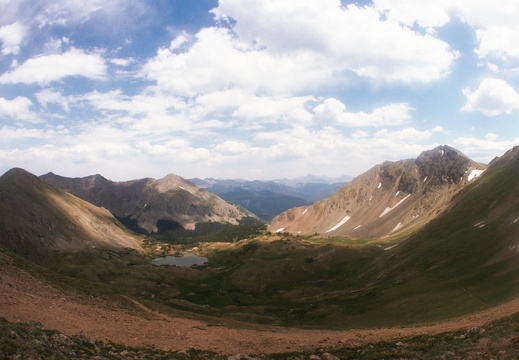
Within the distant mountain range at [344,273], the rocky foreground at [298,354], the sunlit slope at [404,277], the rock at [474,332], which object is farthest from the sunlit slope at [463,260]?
the rocky foreground at [298,354]

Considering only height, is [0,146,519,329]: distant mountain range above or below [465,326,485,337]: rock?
below

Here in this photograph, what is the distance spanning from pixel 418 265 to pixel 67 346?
9803cm

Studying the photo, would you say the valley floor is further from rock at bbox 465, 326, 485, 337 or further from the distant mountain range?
rock at bbox 465, 326, 485, 337

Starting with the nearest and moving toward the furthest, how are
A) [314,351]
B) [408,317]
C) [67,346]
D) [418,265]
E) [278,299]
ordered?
[67,346], [314,351], [408,317], [418,265], [278,299]

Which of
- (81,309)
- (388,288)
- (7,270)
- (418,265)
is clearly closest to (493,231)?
(418,265)

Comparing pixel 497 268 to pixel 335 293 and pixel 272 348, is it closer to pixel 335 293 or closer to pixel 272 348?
pixel 335 293

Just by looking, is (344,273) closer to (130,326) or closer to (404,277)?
(404,277)

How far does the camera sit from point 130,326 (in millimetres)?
41094

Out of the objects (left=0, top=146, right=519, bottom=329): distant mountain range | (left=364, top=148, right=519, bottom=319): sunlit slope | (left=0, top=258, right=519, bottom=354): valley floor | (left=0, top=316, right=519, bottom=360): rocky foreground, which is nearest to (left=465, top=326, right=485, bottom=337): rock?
(left=0, top=316, right=519, bottom=360): rocky foreground

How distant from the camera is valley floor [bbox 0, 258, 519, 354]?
3384cm

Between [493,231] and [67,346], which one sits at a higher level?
[493,231]

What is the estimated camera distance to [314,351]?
3641 centimetres

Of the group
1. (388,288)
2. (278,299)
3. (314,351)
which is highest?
(314,351)

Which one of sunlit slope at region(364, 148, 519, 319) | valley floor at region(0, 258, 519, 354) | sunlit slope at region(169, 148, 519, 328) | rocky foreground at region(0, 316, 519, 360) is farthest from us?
sunlit slope at region(169, 148, 519, 328)
